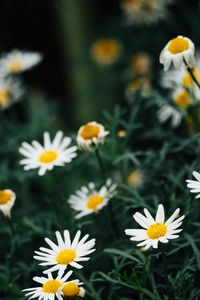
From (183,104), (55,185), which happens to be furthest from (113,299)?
→ (183,104)

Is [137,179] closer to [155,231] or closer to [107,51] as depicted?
[107,51]

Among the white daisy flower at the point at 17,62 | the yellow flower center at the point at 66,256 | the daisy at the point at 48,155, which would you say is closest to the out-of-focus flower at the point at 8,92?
the white daisy flower at the point at 17,62

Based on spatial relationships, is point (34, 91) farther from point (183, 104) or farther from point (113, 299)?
point (113, 299)

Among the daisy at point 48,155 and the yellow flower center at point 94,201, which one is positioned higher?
the daisy at point 48,155

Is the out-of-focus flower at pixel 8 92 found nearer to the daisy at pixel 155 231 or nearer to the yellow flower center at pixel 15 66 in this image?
the yellow flower center at pixel 15 66

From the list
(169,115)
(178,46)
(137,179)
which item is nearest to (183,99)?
(169,115)

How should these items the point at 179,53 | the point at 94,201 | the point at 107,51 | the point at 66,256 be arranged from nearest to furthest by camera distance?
the point at 66,256 < the point at 179,53 < the point at 94,201 < the point at 107,51
